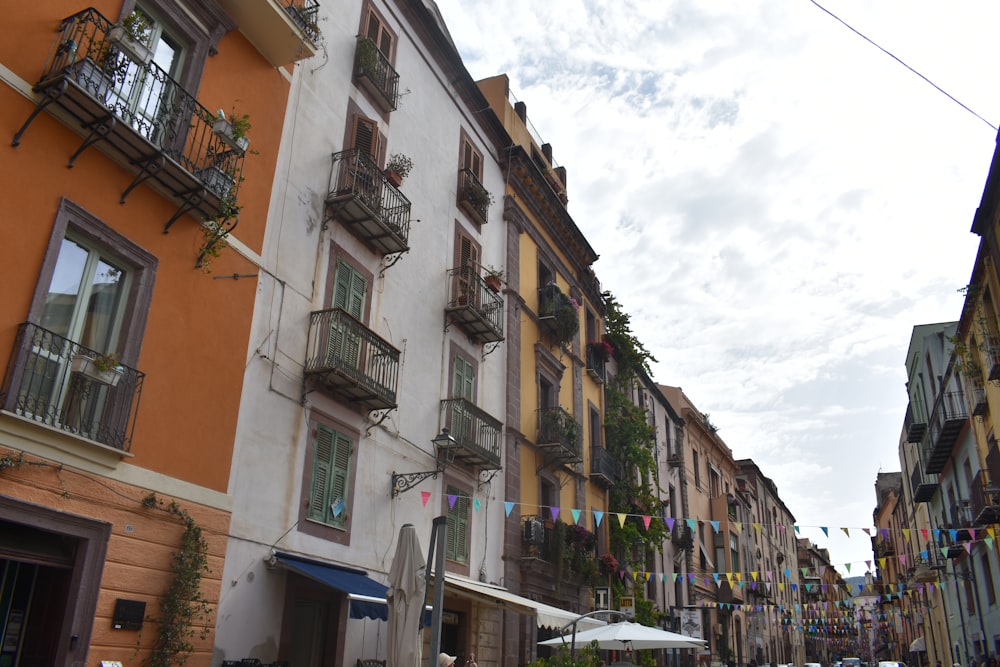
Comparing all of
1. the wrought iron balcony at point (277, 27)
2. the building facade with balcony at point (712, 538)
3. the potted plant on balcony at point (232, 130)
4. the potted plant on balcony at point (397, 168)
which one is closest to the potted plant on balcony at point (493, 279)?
the potted plant on balcony at point (397, 168)

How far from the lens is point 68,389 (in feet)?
29.1

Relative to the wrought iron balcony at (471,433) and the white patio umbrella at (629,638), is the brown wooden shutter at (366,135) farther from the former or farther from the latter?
the white patio umbrella at (629,638)

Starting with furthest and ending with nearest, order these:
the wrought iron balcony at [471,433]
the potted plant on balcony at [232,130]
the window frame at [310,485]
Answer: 1. the wrought iron balcony at [471,433]
2. the window frame at [310,485]
3. the potted plant on balcony at [232,130]

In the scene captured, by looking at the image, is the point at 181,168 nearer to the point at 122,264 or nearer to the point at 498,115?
the point at 122,264

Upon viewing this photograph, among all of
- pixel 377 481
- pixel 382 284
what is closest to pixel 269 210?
pixel 382 284

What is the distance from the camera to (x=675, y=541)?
34594 millimetres

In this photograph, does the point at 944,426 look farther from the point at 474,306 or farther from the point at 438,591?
the point at 438,591

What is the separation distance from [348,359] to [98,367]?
16.6 feet

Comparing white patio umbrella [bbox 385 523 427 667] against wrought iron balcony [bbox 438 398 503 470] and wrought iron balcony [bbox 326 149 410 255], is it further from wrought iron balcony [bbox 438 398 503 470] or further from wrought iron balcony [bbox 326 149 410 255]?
wrought iron balcony [bbox 326 149 410 255]

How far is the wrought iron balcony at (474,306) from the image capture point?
1833cm

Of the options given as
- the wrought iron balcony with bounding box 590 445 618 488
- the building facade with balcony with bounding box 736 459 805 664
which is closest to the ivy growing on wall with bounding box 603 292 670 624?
the wrought iron balcony with bounding box 590 445 618 488

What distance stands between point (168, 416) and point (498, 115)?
1680 centimetres

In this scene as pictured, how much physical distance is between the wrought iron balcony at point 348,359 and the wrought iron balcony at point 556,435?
8.11m

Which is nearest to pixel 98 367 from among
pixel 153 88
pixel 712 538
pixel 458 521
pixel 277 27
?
pixel 153 88
